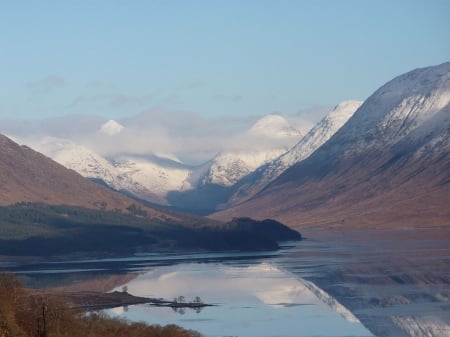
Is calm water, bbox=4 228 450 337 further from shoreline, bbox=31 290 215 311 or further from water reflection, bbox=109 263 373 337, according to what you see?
shoreline, bbox=31 290 215 311

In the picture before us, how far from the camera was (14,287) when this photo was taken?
8656 cm

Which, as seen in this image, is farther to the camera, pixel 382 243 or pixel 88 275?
pixel 382 243

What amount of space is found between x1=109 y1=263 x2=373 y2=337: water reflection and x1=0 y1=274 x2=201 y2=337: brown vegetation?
1136cm

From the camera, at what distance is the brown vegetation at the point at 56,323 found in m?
69.2

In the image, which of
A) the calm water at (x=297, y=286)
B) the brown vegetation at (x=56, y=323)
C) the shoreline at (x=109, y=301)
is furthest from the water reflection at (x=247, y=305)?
the brown vegetation at (x=56, y=323)

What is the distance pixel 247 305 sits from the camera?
109 m

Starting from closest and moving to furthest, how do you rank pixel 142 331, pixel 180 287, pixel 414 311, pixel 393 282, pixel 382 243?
pixel 142 331 → pixel 414 311 → pixel 393 282 → pixel 180 287 → pixel 382 243

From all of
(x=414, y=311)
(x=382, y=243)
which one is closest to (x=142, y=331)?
(x=414, y=311)

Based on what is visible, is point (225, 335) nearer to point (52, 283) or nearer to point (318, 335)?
point (318, 335)

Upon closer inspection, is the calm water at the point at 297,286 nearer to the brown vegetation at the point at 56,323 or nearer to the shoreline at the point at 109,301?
the shoreline at the point at 109,301

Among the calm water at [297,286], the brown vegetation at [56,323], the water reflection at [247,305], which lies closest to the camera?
the brown vegetation at [56,323]

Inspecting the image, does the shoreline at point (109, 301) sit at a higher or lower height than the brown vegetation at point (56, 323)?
higher

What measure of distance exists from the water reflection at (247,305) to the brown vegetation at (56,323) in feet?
37.3

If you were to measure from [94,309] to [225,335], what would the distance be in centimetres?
2118
